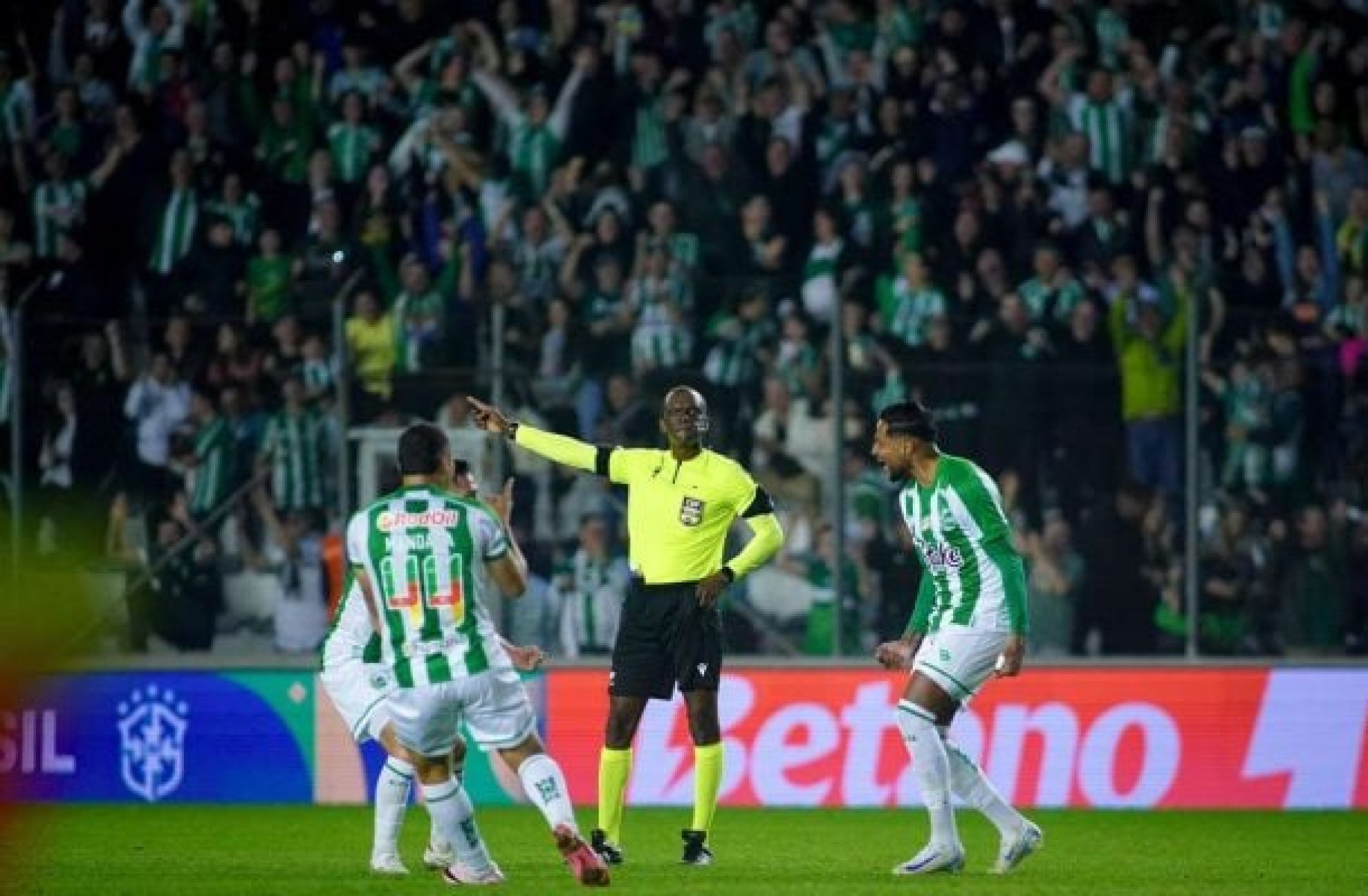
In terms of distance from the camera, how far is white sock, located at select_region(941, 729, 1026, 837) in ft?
35.3

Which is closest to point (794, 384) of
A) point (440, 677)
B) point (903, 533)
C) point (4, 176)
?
point (903, 533)

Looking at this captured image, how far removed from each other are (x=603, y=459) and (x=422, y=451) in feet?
7.76

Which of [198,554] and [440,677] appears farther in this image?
[198,554]

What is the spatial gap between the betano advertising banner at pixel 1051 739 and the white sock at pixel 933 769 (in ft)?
15.9

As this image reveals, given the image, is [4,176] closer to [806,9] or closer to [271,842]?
[806,9]

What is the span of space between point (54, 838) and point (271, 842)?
1.25 meters

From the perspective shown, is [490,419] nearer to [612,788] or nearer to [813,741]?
[612,788]

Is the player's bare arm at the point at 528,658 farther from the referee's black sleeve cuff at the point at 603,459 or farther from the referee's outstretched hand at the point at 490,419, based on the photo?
the referee's black sleeve cuff at the point at 603,459

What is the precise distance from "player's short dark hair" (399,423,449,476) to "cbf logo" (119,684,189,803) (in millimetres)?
6888

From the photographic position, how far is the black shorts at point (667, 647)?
38.7 ft

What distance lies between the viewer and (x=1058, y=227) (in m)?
18.8

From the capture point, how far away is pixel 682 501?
468 inches

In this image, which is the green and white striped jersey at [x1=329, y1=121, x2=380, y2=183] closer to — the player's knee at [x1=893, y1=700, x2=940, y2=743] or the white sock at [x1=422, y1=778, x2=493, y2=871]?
the player's knee at [x1=893, y1=700, x2=940, y2=743]

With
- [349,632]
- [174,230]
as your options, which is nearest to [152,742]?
[174,230]
